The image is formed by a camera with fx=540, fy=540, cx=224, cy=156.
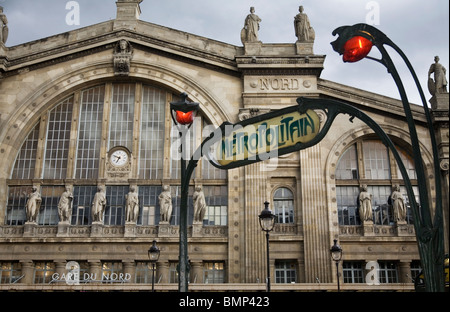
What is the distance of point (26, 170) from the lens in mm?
33344

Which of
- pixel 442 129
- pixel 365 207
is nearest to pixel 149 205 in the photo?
pixel 365 207

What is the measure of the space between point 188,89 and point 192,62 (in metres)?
1.83

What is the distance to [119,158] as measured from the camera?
33.3m

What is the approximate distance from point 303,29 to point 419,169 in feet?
89.1

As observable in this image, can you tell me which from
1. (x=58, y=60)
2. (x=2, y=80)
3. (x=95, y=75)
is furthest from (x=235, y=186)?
(x=2, y=80)

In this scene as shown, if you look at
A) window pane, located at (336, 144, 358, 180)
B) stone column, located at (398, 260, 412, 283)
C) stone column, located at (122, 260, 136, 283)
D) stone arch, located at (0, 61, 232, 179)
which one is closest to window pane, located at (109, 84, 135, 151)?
stone arch, located at (0, 61, 232, 179)

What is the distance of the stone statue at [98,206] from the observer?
31.6 meters

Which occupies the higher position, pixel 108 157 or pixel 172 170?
pixel 108 157

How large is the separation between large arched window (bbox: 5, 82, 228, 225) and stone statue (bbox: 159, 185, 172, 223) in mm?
534

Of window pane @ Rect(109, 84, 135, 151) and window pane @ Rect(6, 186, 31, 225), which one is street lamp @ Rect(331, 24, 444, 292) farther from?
window pane @ Rect(6, 186, 31, 225)

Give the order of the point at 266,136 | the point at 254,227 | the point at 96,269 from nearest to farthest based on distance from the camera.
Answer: the point at 266,136
the point at 254,227
the point at 96,269

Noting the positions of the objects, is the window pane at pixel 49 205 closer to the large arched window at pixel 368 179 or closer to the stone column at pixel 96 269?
the stone column at pixel 96 269

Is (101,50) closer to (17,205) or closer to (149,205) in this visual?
(149,205)

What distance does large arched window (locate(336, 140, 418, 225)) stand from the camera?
105ft
